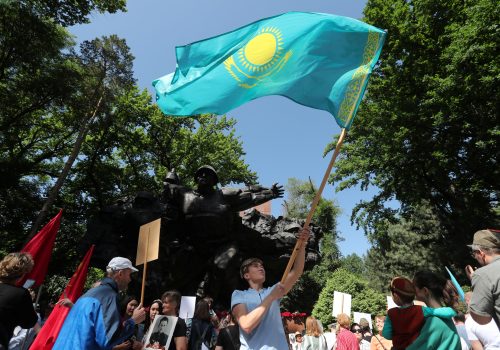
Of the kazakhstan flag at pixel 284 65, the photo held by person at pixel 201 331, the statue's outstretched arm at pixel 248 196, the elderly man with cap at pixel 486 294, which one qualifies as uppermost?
the statue's outstretched arm at pixel 248 196

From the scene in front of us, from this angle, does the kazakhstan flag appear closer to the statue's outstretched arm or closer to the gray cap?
the gray cap

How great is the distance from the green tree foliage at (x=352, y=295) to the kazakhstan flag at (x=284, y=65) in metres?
21.4

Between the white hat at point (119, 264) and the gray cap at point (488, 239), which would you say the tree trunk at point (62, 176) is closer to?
the white hat at point (119, 264)

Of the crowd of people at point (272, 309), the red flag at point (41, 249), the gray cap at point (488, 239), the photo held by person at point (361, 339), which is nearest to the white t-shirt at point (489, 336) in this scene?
the crowd of people at point (272, 309)

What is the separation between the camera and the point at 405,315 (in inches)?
112

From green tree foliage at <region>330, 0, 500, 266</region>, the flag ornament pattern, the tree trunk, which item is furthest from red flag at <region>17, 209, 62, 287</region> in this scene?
green tree foliage at <region>330, 0, 500, 266</region>

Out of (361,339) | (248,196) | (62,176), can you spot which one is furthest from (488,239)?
(62,176)

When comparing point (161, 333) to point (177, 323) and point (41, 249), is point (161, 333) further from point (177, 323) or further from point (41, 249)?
point (41, 249)

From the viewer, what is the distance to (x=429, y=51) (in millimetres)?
17812

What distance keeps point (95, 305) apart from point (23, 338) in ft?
11.7

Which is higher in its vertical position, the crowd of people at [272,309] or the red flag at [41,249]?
the red flag at [41,249]

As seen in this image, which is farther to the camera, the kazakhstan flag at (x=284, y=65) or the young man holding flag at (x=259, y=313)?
the kazakhstan flag at (x=284, y=65)

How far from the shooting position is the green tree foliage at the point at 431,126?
617 inches

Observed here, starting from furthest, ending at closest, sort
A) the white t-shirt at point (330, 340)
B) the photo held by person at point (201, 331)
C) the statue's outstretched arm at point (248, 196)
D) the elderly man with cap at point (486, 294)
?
the statue's outstretched arm at point (248, 196), the white t-shirt at point (330, 340), the photo held by person at point (201, 331), the elderly man with cap at point (486, 294)
